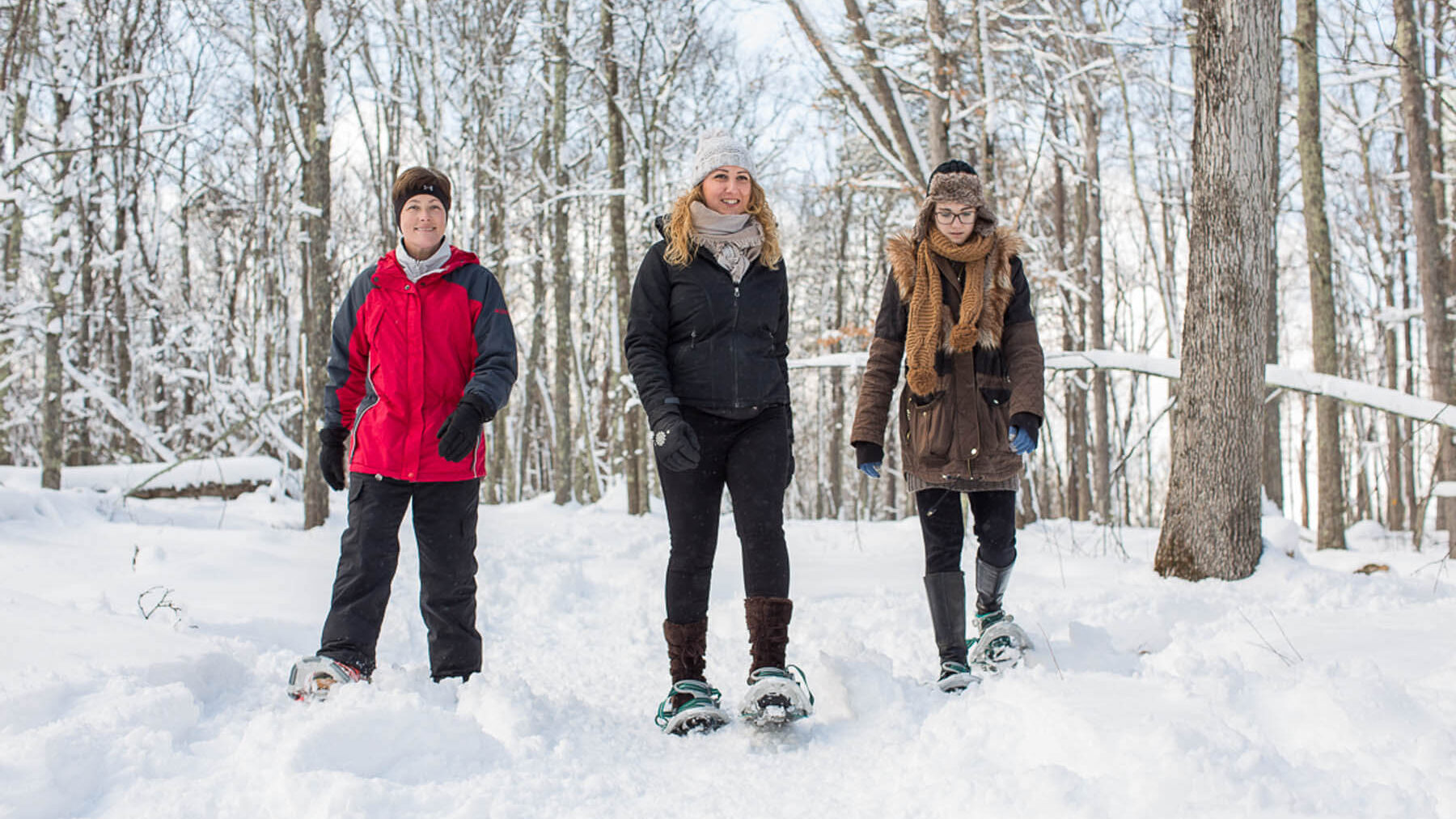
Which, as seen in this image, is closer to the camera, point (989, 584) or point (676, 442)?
point (676, 442)

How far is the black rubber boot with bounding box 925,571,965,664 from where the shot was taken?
3156 mm

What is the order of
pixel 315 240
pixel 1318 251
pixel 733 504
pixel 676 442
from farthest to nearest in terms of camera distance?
pixel 1318 251 → pixel 315 240 → pixel 733 504 → pixel 676 442

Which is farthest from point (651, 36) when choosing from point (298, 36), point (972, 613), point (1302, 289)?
point (1302, 289)

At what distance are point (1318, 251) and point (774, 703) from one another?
34.2ft

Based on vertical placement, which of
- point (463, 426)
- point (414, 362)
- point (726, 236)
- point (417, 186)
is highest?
point (417, 186)

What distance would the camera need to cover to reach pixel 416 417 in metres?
3.02

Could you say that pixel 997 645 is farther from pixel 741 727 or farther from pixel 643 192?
pixel 643 192

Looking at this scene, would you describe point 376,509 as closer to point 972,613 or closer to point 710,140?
point 710,140

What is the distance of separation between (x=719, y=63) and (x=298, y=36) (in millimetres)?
8236

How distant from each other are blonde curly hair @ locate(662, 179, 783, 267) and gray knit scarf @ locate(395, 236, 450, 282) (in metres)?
0.79

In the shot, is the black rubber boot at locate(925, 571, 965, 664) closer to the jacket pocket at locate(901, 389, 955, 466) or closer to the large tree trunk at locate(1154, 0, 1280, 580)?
the jacket pocket at locate(901, 389, 955, 466)

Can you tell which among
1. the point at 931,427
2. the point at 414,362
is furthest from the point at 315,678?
the point at 931,427

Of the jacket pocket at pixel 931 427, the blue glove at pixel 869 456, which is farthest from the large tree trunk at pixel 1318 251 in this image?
the blue glove at pixel 869 456

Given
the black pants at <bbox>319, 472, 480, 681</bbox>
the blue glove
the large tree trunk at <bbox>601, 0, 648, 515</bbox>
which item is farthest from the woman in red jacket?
Answer: the large tree trunk at <bbox>601, 0, 648, 515</bbox>
